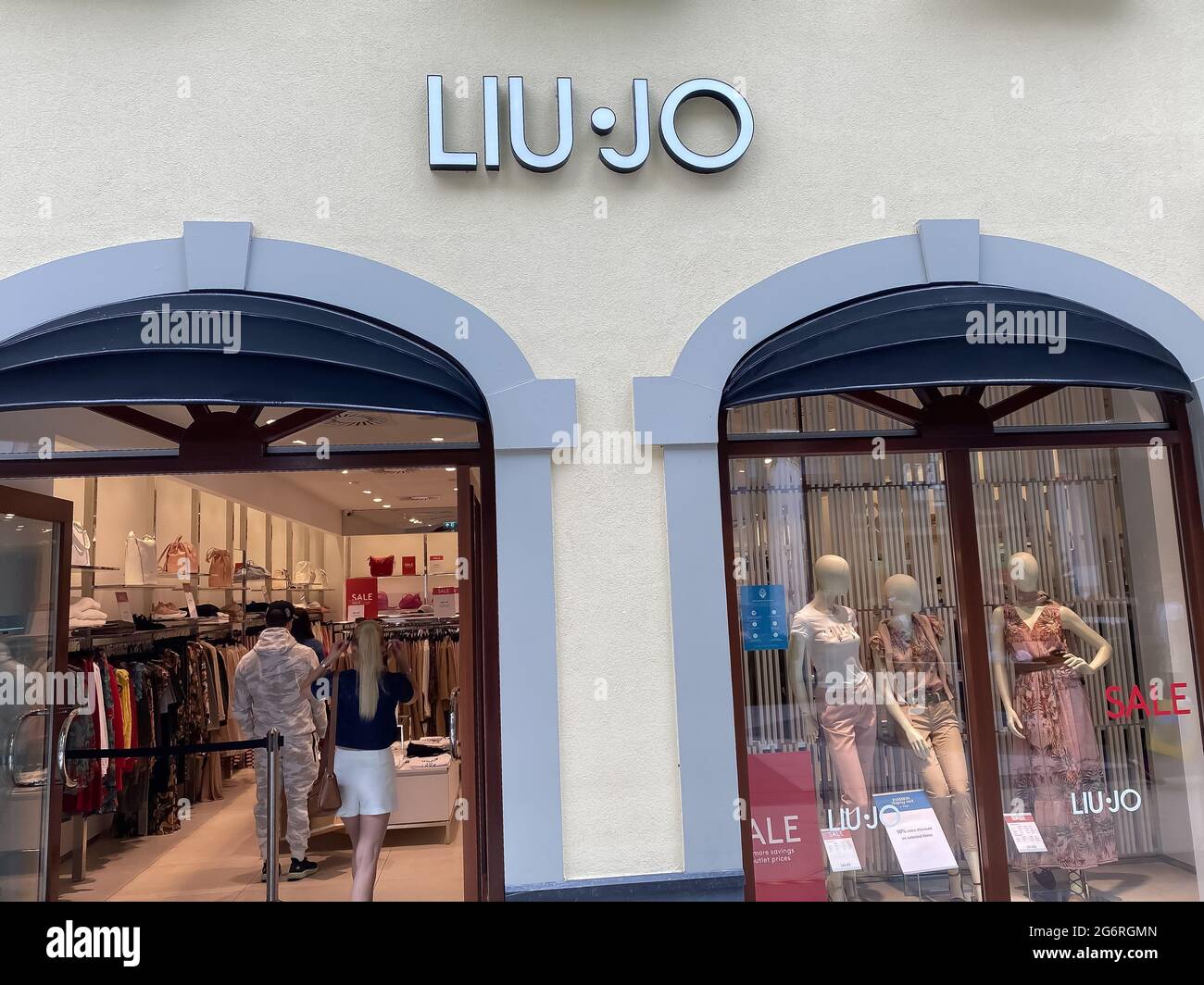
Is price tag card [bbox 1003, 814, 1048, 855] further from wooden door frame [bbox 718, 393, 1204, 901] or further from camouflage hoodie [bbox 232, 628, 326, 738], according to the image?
camouflage hoodie [bbox 232, 628, 326, 738]

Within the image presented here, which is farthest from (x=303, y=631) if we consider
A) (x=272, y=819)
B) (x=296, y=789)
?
(x=272, y=819)

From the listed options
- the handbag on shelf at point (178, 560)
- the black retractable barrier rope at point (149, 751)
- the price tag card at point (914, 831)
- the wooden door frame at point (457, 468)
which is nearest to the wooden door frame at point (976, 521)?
the price tag card at point (914, 831)

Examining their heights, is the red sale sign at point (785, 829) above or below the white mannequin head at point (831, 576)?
below

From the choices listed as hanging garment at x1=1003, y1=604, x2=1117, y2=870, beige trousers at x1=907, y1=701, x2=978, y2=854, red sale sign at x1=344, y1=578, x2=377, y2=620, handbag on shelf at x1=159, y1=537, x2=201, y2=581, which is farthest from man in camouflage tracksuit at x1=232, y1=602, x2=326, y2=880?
hanging garment at x1=1003, y1=604, x2=1117, y2=870

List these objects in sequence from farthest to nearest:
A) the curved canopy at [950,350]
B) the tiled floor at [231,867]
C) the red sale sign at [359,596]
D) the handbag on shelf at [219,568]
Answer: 1. the handbag on shelf at [219,568]
2. the red sale sign at [359,596]
3. the tiled floor at [231,867]
4. the curved canopy at [950,350]

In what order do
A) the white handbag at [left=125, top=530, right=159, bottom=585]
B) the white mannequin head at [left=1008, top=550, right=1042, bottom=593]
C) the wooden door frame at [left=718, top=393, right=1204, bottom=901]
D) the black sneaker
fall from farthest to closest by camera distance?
the white handbag at [left=125, top=530, right=159, bottom=585], the black sneaker, the white mannequin head at [left=1008, top=550, right=1042, bottom=593], the wooden door frame at [left=718, top=393, right=1204, bottom=901]

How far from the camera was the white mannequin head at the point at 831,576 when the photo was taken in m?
4.36

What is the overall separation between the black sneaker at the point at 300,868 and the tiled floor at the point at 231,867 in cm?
5

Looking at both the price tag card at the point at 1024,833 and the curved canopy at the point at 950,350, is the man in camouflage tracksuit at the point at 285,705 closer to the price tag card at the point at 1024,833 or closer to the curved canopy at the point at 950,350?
the curved canopy at the point at 950,350

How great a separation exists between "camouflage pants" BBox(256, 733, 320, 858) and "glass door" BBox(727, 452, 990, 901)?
3.59m

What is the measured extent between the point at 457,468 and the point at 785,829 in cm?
217

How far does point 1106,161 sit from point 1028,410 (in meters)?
1.12

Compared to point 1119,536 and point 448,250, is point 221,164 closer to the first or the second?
point 448,250

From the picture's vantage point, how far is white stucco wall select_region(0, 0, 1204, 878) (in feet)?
11.5
